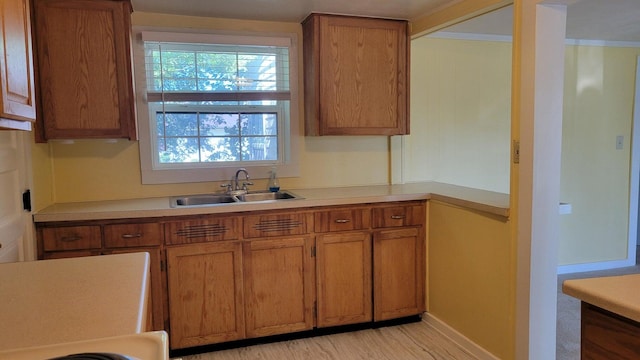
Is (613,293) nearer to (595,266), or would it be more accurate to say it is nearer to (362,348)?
(362,348)

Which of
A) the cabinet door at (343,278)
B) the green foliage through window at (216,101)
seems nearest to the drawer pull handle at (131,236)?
the green foliage through window at (216,101)

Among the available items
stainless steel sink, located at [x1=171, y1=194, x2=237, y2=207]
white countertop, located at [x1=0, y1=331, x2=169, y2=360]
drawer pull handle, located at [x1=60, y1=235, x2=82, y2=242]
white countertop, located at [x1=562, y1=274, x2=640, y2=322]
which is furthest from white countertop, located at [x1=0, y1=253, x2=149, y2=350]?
stainless steel sink, located at [x1=171, y1=194, x2=237, y2=207]

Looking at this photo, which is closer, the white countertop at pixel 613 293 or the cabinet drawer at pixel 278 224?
the white countertop at pixel 613 293

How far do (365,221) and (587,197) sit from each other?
246 cm

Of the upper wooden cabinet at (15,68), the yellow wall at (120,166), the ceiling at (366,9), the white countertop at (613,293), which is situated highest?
the ceiling at (366,9)

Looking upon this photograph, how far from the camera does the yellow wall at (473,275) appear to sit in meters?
2.34

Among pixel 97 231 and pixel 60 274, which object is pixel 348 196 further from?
pixel 60 274

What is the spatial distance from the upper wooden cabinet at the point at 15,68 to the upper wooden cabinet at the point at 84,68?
0.91m

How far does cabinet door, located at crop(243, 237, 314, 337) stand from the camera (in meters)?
2.70

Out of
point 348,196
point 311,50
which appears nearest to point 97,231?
point 348,196

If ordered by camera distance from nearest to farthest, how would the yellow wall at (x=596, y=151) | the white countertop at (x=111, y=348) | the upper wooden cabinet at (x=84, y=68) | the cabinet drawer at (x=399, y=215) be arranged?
the white countertop at (x=111, y=348) < the upper wooden cabinet at (x=84, y=68) < the cabinet drawer at (x=399, y=215) < the yellow wall at (x=596, y=151)

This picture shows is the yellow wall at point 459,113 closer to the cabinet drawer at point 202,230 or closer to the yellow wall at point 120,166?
the yellow wall at point 120,166

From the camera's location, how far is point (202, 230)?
2.59m

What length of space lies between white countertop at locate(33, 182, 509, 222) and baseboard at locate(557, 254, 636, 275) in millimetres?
1735
